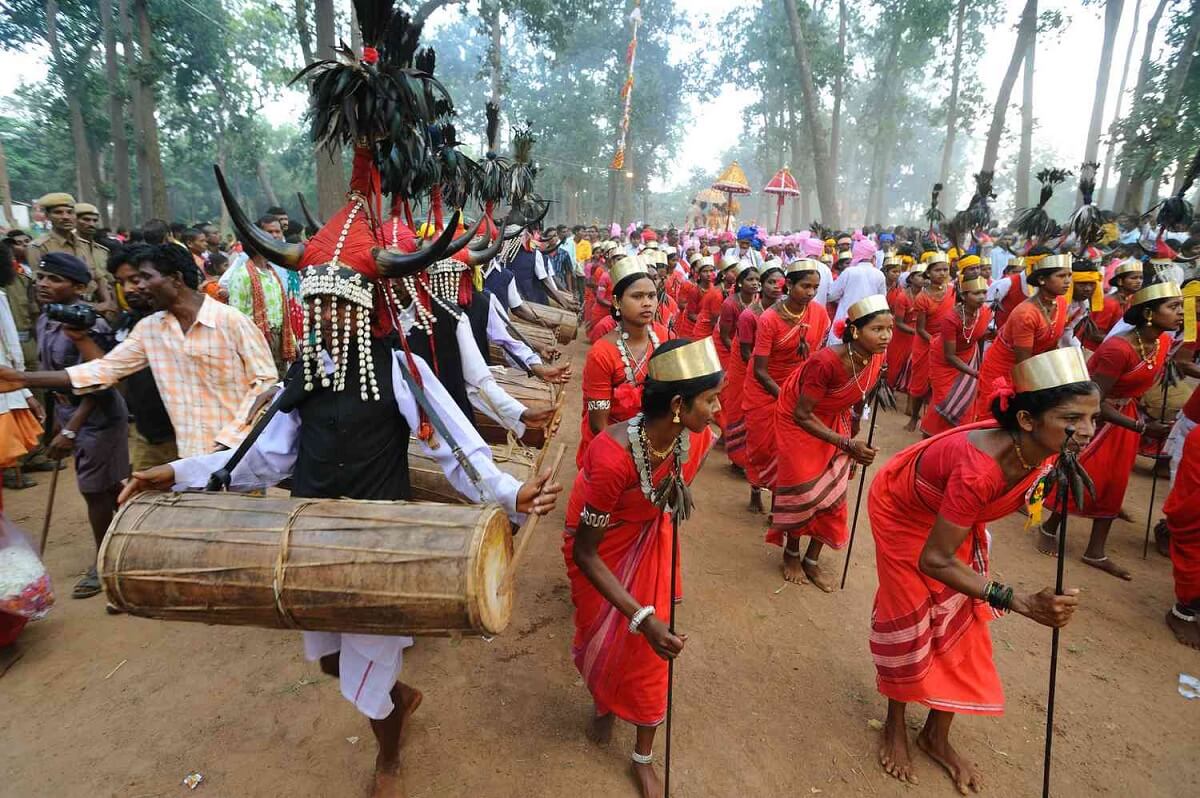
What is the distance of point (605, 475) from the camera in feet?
7.95

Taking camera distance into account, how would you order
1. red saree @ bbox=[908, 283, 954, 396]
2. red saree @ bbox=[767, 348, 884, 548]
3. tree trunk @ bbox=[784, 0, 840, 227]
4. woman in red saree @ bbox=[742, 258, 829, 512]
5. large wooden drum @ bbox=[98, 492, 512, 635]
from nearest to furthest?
1. large wooden drum @ bbox=[98, 492, 512, 635]
2. red saree @ bbox=[767, 348, 884, 548]
3. woman in red saree @ bbox=[742, 258, 829, 512]
4. red saree @ bbox=[908, 283, 954, 396]
5. tree trunk @ bbox=[784, 0, 840, 227]

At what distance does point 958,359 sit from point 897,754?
5155mm

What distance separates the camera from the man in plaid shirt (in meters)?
3.20

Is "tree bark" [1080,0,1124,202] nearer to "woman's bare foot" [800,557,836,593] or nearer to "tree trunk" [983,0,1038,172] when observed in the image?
"tree trunk" [983,0,1038,172]

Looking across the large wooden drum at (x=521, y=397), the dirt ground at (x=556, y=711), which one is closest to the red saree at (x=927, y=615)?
the dirt ground at (x=556, y=711)

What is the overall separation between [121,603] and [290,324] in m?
5.11

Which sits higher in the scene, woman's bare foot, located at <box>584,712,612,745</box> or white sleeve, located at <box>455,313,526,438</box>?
white sleeve, located at <box>455,313,526,438</box>

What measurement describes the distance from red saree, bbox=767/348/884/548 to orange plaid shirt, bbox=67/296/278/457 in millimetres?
3373

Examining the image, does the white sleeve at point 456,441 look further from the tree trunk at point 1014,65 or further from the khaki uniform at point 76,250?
the tree trunk at point 1014,65

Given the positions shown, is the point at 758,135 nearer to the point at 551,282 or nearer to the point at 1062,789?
the point at 551,282

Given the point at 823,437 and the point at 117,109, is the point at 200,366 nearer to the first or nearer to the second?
the point at 823,437

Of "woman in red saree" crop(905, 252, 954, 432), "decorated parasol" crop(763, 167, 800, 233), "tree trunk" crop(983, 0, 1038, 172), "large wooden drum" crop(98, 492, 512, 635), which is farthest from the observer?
"decorated parasol" crop(763, 167, 800, 233)

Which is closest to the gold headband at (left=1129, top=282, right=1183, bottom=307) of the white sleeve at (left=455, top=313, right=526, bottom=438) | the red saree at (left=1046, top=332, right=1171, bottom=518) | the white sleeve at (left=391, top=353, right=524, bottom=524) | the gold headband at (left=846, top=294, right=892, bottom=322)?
the red saree at (left=1046, top=332, right=1171, bottom=518)

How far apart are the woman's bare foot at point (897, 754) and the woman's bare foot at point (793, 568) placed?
162 cm
